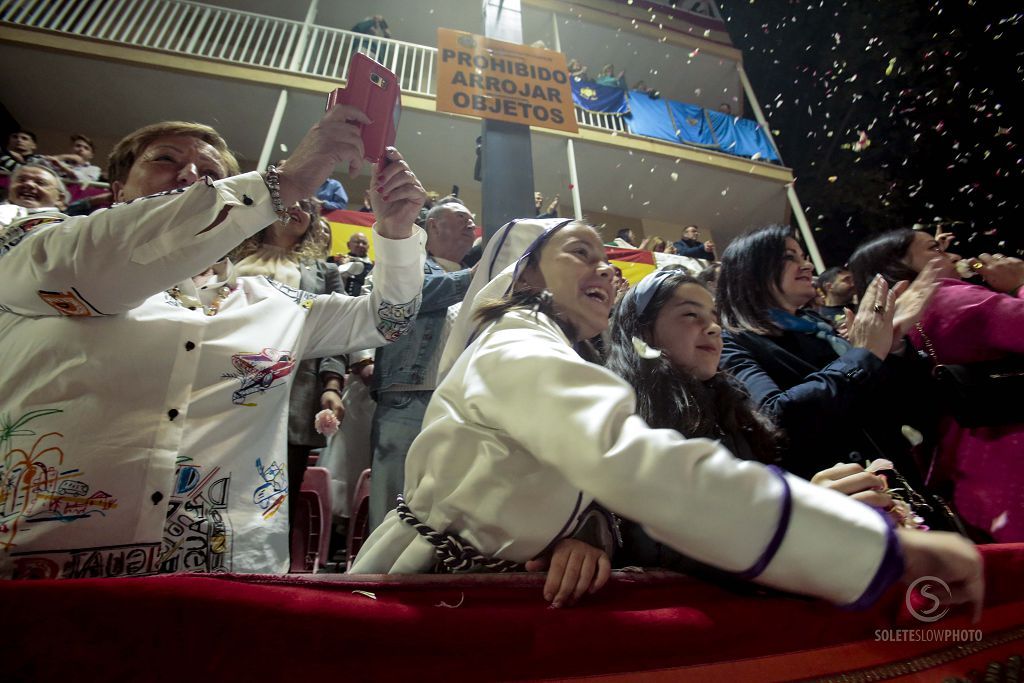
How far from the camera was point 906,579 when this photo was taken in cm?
64

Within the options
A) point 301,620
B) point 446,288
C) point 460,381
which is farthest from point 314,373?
point 301,620

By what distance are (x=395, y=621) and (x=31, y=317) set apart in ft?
3.44

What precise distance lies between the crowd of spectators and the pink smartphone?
0.20 feet

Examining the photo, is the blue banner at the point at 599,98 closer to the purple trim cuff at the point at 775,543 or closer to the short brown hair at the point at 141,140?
the short brown hair at the point at 141,140

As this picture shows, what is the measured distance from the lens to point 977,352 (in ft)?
6.20

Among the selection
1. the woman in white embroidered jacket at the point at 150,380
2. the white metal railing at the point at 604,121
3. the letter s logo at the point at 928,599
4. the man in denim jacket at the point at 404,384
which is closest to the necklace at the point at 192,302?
the woman in white embroidered jacket at the point at 150,380

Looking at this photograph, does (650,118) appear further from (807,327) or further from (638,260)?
(807,327)

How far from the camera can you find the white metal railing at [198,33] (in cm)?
663

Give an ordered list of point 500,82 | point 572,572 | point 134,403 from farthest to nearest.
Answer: point 500,82 < point 134,403 < point 572,572

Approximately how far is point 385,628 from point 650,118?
30.6 ft

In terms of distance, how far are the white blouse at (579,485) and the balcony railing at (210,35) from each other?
21.3 ft

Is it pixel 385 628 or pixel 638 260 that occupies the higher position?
pixel 638 260

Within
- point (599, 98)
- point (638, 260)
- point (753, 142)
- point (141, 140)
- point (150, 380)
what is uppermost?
point (599, 98)

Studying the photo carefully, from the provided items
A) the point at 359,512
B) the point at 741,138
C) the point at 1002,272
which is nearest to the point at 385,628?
the point at 359,512
